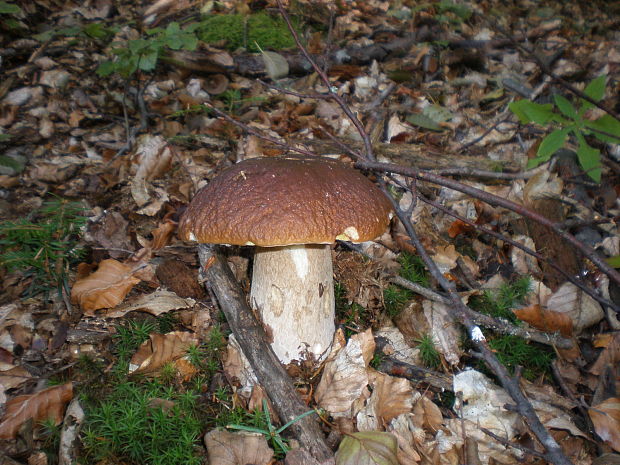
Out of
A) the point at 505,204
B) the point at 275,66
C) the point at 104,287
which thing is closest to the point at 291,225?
the point at 505,204

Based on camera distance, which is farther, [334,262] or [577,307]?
[334,262]

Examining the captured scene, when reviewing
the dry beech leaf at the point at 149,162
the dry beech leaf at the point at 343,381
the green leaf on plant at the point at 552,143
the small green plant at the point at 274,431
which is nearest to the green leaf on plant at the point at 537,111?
the green leaf on plant at the point at 552,143

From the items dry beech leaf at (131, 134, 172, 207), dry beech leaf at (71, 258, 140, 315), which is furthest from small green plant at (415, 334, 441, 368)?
dry beech leaf at (131, 134, 172, 207)

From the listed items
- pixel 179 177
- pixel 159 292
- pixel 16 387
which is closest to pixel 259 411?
pixel 159 292

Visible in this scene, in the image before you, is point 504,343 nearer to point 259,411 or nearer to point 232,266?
point 259,411

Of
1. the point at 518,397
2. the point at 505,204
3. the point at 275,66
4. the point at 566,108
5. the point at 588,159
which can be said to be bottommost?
the point at 518,397

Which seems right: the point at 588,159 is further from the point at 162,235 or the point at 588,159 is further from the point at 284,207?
the point at 162,235
